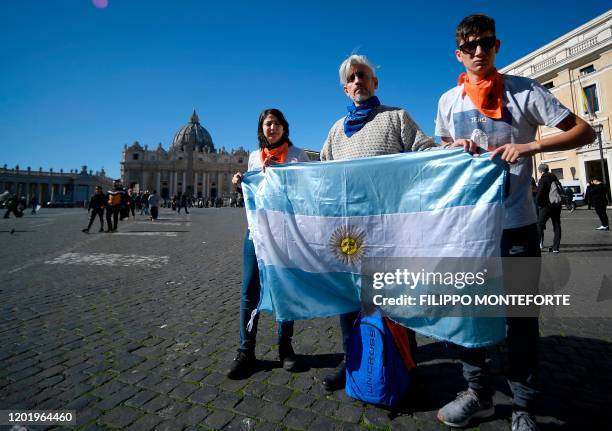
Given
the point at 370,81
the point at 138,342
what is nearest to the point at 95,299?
the point at 138,342

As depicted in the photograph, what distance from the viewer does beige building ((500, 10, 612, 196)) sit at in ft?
78.4

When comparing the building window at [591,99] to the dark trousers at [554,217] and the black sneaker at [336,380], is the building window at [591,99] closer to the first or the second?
the dark trousers at [554,217]

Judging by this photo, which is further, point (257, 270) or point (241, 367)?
point (257, 270)

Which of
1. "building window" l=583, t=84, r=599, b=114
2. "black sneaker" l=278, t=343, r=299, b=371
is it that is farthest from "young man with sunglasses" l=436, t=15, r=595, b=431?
"building window" l=583, t=84, r=599, b=114

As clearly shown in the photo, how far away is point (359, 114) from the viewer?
7.02 feet

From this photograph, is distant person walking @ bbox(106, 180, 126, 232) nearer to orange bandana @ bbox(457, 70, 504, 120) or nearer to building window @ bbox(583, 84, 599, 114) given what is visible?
orange bandana @ bbox(457, 70, 504, 120)

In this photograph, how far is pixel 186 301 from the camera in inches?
152

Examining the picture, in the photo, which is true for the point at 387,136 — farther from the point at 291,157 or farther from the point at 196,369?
the point at 196,369

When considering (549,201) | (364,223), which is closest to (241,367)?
(364,223)

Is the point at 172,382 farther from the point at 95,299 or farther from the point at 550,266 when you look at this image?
the point at 550,266

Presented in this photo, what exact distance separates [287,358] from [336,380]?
0.45m

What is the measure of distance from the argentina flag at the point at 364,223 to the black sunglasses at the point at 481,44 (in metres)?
0.57

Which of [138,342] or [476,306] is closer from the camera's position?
[476,306]

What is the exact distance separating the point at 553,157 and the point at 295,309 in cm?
3458
